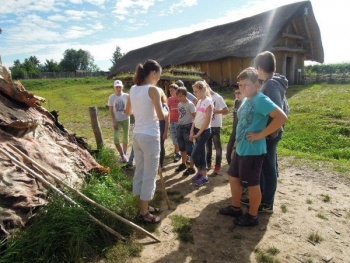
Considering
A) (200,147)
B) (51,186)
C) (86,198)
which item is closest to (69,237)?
(86,198)

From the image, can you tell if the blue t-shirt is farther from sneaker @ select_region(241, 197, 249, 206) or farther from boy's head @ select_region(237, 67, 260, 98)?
sneaker @ select_region(241, 197, 249, 206)

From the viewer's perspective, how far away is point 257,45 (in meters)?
16.9

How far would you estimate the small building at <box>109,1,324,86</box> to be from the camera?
17547 mm

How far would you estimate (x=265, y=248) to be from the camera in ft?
10.0

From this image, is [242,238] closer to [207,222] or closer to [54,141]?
[207,222]

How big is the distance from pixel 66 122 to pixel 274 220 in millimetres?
11259

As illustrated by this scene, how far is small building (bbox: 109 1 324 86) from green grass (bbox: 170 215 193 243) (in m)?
15.0

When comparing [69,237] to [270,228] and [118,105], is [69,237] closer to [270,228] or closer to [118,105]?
[270,228]

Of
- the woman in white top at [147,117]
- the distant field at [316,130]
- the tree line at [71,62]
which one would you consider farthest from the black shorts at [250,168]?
the tree line at [71,62]

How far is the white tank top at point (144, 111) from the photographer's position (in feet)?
10.5

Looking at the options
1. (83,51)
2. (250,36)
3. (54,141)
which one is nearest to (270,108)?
(54,141)

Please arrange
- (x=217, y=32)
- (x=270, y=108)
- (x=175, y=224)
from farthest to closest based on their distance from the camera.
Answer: (x=217, y=32) < (x=175, y=224) < (x=270, y=108)

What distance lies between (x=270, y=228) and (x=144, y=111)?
2.19 m

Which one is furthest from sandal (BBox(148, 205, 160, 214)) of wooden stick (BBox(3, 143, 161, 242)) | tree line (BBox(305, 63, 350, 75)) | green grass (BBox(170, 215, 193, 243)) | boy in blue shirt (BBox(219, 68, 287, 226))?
tree line (BBox(305, 63, 350, 75))
